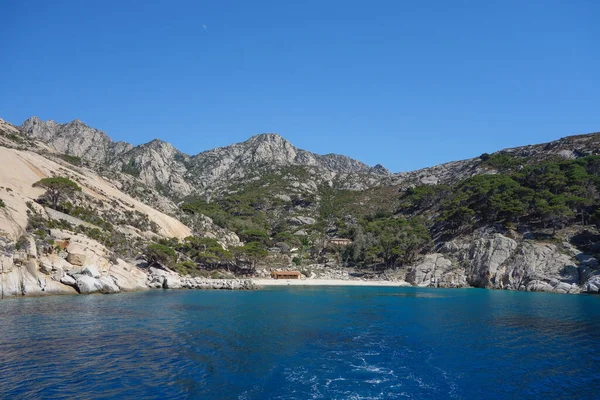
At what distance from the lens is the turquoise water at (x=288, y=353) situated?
17797mm

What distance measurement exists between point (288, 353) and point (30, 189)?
70360mm

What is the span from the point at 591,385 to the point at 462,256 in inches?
2936

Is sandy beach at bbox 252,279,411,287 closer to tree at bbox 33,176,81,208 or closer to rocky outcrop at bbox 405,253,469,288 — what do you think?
rocky outcrop at bbox 405,253,469,288

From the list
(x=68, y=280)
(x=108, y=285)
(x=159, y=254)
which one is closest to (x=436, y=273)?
(x=159, y=254)

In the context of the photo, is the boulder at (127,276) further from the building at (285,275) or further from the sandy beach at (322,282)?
the building at (285,275)

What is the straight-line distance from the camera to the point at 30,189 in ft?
236

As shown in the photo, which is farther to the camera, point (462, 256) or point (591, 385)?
point (462, 256)

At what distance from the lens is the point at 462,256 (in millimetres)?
89438

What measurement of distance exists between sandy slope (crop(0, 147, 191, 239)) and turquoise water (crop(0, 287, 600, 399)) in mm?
17645

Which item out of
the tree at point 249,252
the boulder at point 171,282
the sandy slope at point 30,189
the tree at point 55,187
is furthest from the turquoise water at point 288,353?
the tree at point 249,252

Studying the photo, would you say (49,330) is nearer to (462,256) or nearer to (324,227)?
(462,256)

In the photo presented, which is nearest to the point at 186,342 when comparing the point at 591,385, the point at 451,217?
the point at 591,385

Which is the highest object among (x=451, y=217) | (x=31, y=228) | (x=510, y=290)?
(x=451, y=217)

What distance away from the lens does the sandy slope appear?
53531 millimetres
